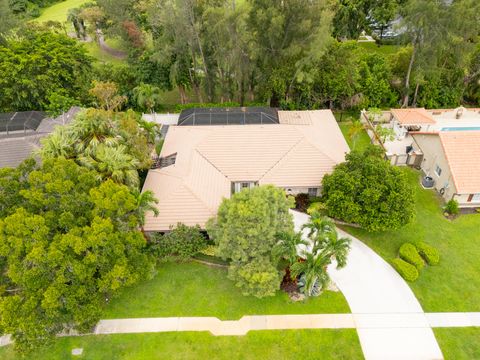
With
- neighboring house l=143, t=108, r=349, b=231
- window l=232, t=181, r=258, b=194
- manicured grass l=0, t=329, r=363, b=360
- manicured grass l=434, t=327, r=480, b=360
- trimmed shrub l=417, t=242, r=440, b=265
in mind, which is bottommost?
manicured grass l=434, t=327, r=480, b=360

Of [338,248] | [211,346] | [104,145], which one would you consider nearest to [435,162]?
[338,248]

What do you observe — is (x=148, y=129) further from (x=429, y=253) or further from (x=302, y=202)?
(x=429, y=253)

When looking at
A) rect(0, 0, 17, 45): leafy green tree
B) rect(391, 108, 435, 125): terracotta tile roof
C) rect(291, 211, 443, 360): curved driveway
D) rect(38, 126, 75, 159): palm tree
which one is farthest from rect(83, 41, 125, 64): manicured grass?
rect(291, 211, 443, 360): curved driveway

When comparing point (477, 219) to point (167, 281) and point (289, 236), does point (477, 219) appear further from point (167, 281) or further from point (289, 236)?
point (167, 281)

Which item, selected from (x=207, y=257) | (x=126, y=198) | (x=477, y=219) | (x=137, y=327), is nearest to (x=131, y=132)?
(x=126, y=198)

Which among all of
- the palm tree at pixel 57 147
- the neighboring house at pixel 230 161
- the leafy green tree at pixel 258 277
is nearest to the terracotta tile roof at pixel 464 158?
the neighboring house at pixel 230 161

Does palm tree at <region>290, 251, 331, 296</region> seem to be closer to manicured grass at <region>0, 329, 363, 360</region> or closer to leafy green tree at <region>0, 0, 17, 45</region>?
manicured grass at <region>0, 329, 363, 360</region>
